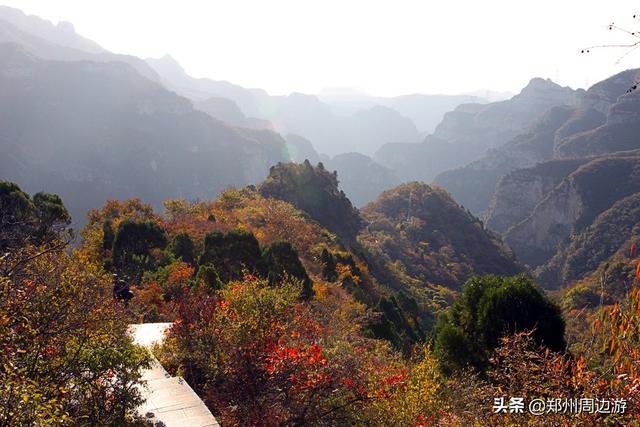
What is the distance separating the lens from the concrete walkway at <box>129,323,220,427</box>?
7.96 meters

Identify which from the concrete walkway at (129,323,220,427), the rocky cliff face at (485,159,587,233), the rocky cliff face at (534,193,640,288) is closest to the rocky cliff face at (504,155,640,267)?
the rocky cliff face at (485,159,587,233)

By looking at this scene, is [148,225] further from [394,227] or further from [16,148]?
[16,148]

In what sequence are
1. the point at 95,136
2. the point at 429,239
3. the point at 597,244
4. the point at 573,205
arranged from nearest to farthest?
1. the point at 597,244
2. the point at 429,239
3. the point at 573,205
4. the point at 95,136

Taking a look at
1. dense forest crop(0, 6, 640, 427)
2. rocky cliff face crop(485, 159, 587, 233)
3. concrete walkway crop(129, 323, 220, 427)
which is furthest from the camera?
rocky cliff face crop(485, 159, 587, 233)

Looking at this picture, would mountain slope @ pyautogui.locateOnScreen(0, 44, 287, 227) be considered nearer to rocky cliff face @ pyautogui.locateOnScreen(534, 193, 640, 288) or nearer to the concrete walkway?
rocky cliff face @ pyautogui.locateOnScreen(534, 193, 640, 288)

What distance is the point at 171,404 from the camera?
852 cm

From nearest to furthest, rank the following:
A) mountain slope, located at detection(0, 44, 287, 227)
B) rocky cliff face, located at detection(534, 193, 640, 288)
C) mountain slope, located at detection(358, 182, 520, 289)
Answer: mountain slope, located at detection(358, 182, 520, 289) → rocky cliff face, located at detection(534, 193, 640, 288) → mountain slope, located at detection(0, 44, 287, 227)

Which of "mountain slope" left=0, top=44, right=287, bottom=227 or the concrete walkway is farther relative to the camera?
"mountain slope" left=0, top=44, right=287, bottom=227

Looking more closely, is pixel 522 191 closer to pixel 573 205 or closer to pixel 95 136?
pixel 573 205

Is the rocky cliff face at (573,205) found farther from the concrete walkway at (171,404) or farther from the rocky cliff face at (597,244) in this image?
the concrete walkway at (171,404)

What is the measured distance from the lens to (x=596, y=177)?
391ft

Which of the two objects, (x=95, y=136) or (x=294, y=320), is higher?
(x=95, y=136)

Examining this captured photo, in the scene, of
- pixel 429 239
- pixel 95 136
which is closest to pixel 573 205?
pixel 429 239

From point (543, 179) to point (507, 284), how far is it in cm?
15425
